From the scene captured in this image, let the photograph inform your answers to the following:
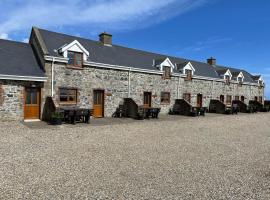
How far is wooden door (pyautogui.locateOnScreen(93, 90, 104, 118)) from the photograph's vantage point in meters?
18.0

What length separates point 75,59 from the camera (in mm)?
16750

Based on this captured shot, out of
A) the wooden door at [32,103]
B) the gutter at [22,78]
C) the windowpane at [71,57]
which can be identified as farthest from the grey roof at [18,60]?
the windowpane at [71,57]

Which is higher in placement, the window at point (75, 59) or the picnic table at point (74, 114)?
the window at point (75, 59)

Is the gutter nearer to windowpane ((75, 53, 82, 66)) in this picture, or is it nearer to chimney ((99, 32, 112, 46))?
windowpane ((75, 53, 82, 66))

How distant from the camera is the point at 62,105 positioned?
52.8ft

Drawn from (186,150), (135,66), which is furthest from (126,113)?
(186,150)

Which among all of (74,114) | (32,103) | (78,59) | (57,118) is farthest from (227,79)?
(32,103)

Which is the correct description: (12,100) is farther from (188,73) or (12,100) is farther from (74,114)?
(188,73)

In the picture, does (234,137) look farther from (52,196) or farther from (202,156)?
(52,196)

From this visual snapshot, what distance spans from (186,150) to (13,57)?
1343 centimetres

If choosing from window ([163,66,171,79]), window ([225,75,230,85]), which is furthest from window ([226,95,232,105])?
window ([163,66,171,79])

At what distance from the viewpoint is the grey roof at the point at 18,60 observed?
47.1ft

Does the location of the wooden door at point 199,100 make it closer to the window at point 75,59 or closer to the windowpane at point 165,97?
the windowpane at point 165,97

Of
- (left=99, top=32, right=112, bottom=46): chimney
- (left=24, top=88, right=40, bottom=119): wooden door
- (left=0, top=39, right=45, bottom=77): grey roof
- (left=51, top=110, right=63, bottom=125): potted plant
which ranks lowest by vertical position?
(left=51, top=110, right=63, bottom=125): potted plant
